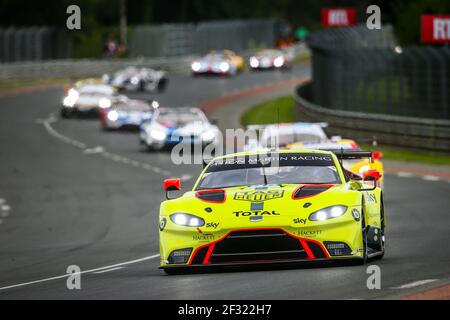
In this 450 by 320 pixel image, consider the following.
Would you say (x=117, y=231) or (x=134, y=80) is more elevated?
(x=117, y=231)

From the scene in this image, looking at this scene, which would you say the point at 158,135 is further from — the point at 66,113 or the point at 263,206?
the point at 263,206

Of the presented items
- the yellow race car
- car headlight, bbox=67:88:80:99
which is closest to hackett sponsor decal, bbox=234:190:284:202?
the yellow race car

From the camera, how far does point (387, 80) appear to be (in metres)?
38.8

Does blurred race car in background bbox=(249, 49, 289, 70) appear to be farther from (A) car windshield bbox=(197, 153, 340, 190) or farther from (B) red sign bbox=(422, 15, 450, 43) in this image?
(A) car windshield bbox=(197, 153, 340, 190)

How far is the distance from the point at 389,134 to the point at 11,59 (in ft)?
151

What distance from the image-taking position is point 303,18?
473 ft

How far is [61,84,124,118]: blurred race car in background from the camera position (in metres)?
53.7

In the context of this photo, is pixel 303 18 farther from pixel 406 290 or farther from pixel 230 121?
pixel 406 290

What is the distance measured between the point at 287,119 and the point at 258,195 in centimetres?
3867

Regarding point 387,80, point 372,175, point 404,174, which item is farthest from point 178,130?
point 372,175

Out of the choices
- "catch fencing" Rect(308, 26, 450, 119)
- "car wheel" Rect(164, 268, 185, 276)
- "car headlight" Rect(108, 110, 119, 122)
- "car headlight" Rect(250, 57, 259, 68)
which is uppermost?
"car wheel" Rect(164, 268, 185, 276)

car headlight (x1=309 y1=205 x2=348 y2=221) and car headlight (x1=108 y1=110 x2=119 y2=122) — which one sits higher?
car headlight (x1=309 y1=205 x2=348 y2=221)

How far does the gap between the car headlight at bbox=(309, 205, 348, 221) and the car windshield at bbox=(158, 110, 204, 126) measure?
26.6 m

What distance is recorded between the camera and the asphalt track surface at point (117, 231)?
12297 mm
